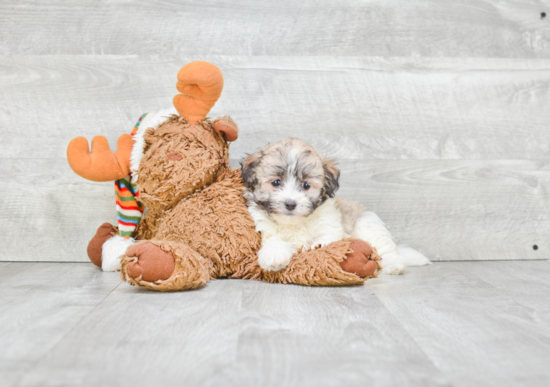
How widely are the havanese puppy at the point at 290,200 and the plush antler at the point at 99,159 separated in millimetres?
447

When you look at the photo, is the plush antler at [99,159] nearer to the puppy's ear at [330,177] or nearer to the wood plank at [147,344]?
the wood plank at [147,344]

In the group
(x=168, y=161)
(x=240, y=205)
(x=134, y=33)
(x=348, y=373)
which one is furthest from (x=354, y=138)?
(x=348, y=373)

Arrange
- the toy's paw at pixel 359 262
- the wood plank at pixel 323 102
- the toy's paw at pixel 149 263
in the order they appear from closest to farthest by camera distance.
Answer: the toy's paw at pixel 149 263 → the toy's paw at pixel 359 262 → the wood plank at pixel 323 102

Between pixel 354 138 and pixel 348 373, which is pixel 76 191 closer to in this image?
pixel 354 138

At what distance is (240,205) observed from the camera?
1696 mm

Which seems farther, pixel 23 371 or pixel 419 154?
pixel 419 154

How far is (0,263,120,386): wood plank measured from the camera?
38.0 inches

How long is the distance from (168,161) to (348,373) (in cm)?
100

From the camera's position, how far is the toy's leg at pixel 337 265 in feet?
4.99

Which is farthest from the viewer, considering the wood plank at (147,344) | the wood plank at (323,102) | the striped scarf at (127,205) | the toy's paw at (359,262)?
the wood plank at (323,102)

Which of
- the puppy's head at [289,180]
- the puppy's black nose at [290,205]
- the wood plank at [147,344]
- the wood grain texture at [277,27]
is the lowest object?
the wood plank at [147,344]

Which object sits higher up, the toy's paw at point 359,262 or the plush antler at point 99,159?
the plush antler at point 99,159

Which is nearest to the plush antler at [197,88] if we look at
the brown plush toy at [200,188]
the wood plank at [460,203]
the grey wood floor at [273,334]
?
the brown plush toy at [200,188]

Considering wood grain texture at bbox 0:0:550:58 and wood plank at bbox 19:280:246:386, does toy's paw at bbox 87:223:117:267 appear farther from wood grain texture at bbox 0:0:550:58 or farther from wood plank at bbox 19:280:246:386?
wood grain texture at bbox 0:0:550:58
